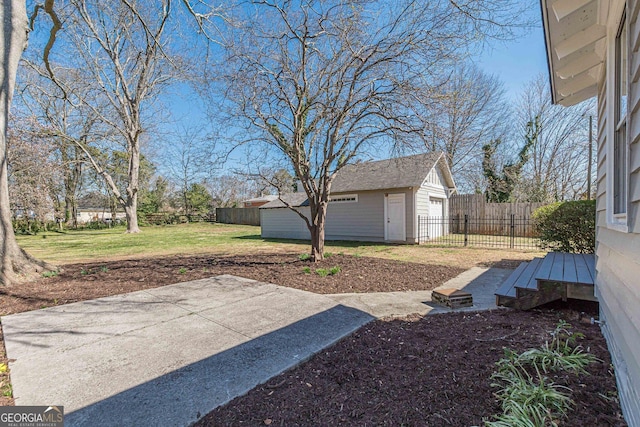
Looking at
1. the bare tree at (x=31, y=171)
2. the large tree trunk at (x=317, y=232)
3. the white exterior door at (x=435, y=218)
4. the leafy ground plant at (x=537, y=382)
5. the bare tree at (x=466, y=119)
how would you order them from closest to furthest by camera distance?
the leafy ground plant at (x=537, y=382), the bare tree at (x=466, y=119), the large tree trunk at (x=317, y=232), the white exterior door at (x=435, y=218), the bare tree at (x=31, y=171)

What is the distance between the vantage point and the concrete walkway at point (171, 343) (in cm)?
203

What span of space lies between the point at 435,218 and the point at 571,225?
5.99m

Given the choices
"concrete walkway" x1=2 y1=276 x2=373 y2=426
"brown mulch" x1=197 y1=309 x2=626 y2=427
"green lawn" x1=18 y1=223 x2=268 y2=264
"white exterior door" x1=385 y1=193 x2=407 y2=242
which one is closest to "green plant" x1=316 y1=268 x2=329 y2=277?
"concrete walkway" x1=2 y1=276 x2=373 y2=426

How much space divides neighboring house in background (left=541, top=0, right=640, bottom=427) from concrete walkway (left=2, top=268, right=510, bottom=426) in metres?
1.91

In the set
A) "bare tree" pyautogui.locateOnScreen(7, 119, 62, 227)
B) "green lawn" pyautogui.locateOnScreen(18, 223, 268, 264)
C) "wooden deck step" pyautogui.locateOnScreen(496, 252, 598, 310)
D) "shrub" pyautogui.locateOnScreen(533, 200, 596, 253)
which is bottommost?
"green lawn" pyautogui.locateOnScreen(18, 223, 268, 264)

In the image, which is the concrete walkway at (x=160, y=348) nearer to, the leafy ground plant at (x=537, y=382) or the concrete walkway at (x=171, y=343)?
the concrete walkway at (x=171, y=343)

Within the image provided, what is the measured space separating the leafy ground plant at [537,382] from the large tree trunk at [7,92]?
24.1 feet

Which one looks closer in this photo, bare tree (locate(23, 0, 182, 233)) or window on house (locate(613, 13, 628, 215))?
window on house (locate(613, 13, 628, 215))

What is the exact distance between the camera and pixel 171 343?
2.93 metres

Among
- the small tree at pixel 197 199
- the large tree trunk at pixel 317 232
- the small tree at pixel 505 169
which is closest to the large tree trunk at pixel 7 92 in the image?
the large tree trunk at pixel 317 232

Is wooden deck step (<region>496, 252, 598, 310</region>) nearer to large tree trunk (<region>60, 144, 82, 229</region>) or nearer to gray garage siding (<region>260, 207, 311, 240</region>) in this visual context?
gray garage siding (<region>260, 207, 311, 240</region>)

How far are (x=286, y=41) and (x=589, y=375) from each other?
6463 millimetres

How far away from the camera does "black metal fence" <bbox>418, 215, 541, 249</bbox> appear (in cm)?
1237

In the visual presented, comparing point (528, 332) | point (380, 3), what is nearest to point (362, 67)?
point (380, 3)
